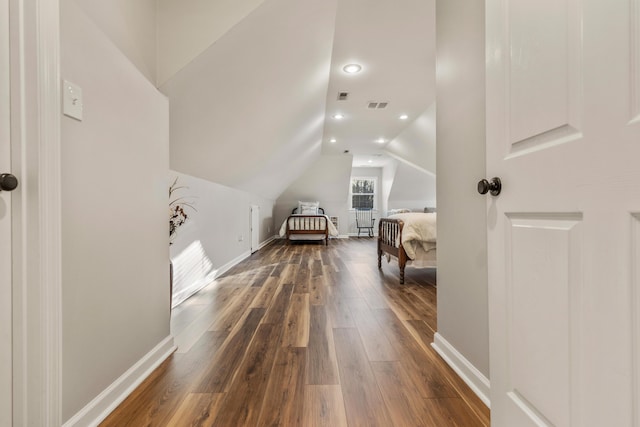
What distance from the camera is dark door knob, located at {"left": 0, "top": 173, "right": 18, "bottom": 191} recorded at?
2.51 feet

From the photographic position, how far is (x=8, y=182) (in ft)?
2.55

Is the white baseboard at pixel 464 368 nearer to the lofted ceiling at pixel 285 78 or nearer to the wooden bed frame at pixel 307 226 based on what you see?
the lofted ceiling at pixel 285 78

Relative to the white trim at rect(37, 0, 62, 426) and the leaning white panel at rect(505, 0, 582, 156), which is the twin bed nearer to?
the leaning white panel at rect(505, 0, 582, 156)

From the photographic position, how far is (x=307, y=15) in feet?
6.68

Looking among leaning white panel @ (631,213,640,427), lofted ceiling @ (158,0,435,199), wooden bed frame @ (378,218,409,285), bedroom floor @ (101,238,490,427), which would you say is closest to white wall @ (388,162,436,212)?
lofted ceiling @ (158,0,435,199)

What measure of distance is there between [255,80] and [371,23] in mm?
1044

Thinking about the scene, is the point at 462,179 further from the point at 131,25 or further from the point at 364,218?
the point at 364,218

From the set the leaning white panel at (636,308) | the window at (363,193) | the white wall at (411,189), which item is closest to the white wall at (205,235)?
the leaning white panel at (636,308)

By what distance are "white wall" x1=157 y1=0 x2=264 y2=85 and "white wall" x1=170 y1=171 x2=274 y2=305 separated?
97 cm

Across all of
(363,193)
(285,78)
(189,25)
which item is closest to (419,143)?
(285,78)

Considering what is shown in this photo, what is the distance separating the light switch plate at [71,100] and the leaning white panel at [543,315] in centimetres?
138

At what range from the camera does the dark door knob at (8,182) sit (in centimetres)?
77

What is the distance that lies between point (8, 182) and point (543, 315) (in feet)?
4.61

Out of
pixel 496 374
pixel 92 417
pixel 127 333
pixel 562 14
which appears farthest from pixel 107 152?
pixel 496 374
